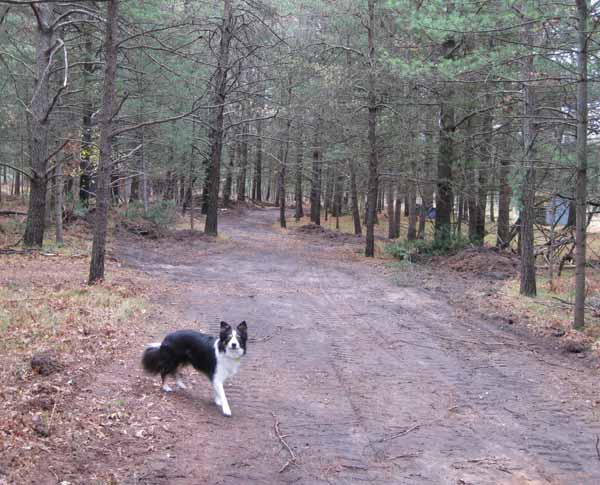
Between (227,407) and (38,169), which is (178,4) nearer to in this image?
(38,169)

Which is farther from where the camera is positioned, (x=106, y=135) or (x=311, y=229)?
(x=311, y=229)

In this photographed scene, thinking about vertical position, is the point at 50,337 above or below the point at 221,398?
above

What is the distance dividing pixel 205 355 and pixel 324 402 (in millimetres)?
1489

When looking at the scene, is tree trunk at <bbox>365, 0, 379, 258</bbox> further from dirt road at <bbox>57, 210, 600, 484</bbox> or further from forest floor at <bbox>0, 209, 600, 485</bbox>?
dirt road at <bbox>57, 210, 600, 484</bbox>

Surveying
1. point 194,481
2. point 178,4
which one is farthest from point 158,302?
point 178,4

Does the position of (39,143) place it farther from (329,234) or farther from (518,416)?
(329,234)

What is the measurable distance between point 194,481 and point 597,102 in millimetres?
12345

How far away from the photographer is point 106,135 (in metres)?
11.0

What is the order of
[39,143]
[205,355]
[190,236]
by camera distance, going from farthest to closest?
[190,236] → [39,143] → [205,355]

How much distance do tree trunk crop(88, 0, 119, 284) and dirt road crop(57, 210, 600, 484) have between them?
6.85 feet

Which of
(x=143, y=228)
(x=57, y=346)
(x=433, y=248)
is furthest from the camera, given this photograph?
(x=143, y=228)

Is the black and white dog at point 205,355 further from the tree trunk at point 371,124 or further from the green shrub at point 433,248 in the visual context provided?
the green shrub at point 433,248

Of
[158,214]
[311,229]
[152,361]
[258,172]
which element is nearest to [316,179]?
[311,229]

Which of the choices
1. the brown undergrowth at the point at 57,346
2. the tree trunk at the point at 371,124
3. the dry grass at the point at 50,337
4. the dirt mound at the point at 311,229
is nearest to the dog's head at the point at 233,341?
the brown undergrowth at the point at 57,346
